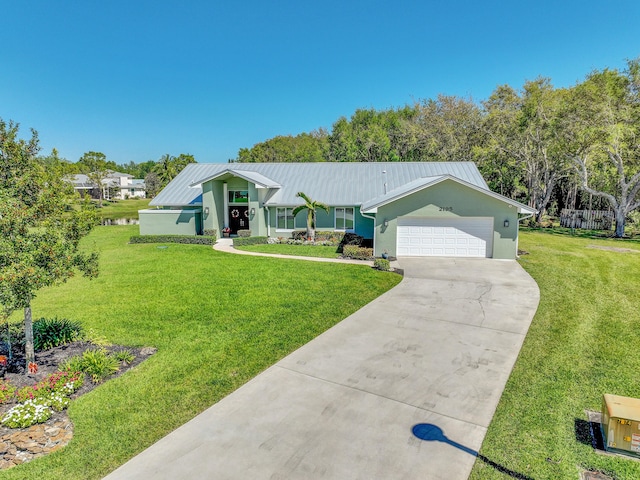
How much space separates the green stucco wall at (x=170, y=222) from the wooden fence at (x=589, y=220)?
30.0 metres

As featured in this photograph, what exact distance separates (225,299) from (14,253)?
246 inches

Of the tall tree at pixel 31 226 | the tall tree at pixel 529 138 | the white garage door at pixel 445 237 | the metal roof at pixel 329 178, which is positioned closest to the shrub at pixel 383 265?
the white garage door at pixel 445 237

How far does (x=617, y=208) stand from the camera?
26.7m

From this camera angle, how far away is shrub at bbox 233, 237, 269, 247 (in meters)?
22.5

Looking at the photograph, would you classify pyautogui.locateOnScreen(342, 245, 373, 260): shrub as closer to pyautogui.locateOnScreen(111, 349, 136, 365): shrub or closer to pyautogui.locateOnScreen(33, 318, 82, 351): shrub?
pyautogui.locateOnScreen(33, 318, 82, 351): shrub

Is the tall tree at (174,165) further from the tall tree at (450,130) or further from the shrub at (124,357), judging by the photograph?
the shrub at (124,357)

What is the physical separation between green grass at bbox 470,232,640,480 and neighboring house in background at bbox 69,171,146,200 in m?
67.4

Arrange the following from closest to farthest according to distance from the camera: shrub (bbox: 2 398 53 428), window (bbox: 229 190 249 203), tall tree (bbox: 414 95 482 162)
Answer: shrub (bbox: 2 398 53 428), window (bbox: 229 190 249 203), tall tree (bbox: 414 95 482 162)

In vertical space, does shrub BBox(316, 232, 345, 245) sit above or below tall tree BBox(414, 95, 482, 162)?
below

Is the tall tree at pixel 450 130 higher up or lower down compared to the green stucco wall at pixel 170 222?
higher up

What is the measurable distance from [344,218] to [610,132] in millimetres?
18715

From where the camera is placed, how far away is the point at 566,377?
6879 millimetres

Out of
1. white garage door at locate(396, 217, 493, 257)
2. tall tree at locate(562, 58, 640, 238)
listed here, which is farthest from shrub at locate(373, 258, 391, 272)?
tall tree at locate(562, 58, 640, 238)

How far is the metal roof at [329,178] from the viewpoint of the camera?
24766mm
